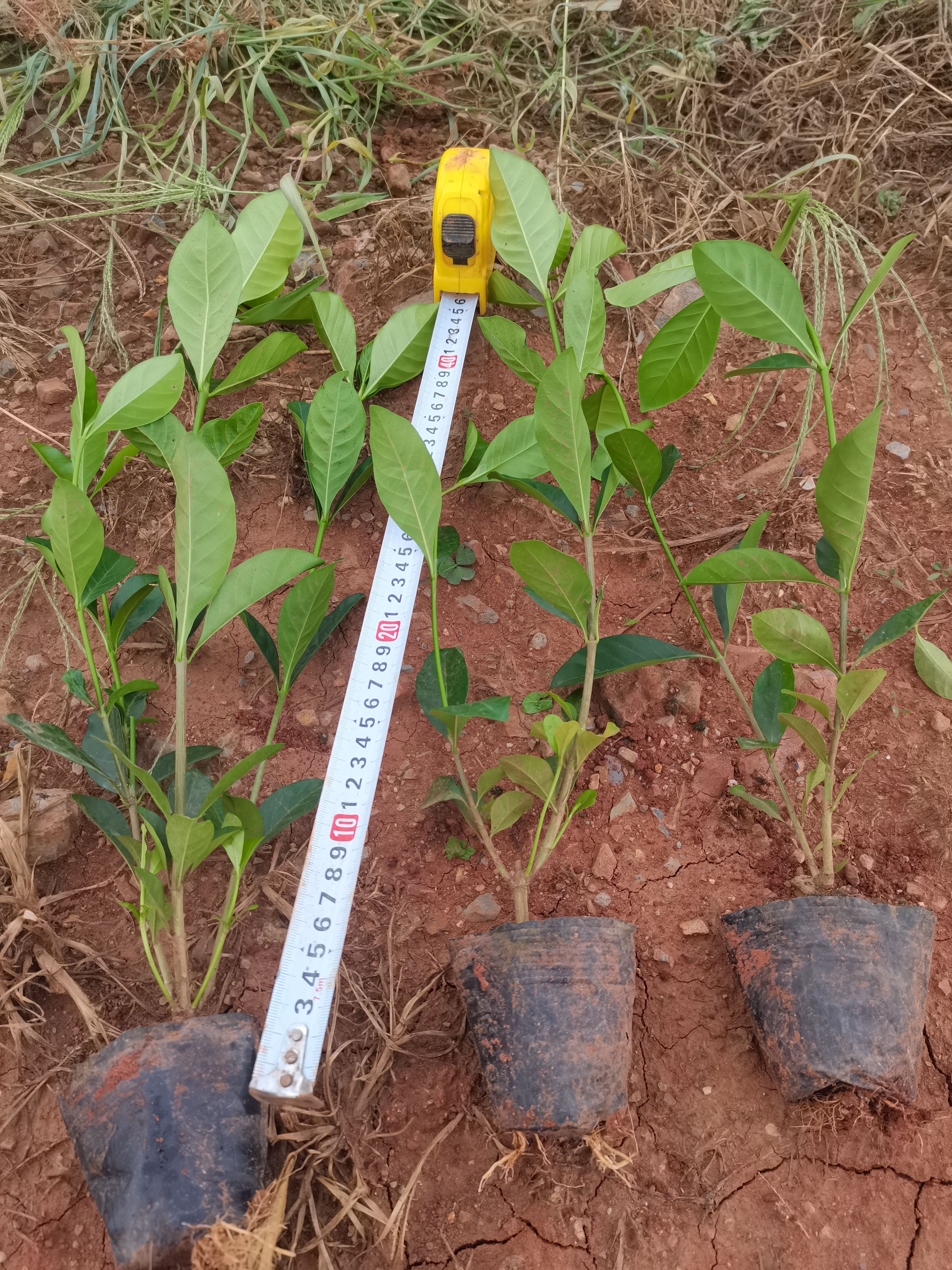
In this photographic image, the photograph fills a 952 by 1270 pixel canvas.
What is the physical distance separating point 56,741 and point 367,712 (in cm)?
43

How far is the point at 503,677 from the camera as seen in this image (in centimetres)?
139

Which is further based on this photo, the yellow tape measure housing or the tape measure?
the yellow tape measure housing

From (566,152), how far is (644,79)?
→ 0.97 feet

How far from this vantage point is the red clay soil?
42.1 inches

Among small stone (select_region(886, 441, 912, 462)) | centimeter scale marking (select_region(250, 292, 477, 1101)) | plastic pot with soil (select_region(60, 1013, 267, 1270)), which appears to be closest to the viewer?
plastic pot with soil (select_region(60, 1013, 267, 1270))

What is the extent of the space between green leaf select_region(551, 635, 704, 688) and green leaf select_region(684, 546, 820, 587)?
0.42ft

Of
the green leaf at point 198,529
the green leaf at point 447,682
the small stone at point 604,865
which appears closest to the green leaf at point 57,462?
the green leaf at point 198,529

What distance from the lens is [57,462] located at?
1224mm

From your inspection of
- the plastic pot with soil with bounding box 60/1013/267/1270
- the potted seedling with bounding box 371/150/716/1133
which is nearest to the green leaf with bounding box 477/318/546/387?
the potted seedling with bounding box 371/150/716/1133

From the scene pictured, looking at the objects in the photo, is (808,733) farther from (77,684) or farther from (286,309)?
(286,309)

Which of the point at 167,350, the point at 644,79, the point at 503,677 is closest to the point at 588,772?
the point at 503,677

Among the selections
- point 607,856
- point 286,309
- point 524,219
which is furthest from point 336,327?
point 607,856

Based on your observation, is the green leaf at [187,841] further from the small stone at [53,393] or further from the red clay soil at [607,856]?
the small stone at [53,393]

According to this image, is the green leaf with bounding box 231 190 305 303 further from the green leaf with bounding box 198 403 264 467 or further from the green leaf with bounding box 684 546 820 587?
the green leaf with bounding box 684 546 820 587
